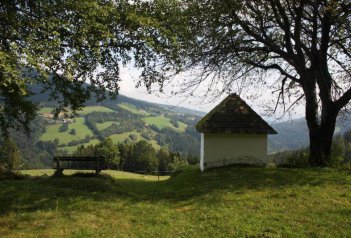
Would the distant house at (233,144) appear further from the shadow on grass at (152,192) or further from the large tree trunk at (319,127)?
the shadow on grass at (152,192)

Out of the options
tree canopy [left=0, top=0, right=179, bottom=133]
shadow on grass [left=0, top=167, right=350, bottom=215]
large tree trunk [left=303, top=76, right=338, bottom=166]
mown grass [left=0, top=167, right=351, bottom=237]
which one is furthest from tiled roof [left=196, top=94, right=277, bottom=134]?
tree canopy [left=0, top=0, right=179, bottom=133]

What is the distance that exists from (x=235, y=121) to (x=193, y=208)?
38.3 feet

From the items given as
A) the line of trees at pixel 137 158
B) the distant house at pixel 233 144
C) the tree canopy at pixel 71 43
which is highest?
the tree canopy at pixel 71 43

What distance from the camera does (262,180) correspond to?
18484 millimetres

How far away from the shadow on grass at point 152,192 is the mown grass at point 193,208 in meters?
0.04

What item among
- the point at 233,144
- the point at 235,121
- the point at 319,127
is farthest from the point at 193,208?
the point at 319,127

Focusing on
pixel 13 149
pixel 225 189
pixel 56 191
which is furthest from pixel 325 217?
pixel 13 149

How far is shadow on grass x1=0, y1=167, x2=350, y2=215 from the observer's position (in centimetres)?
1537

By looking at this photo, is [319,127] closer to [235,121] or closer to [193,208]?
[235,121]

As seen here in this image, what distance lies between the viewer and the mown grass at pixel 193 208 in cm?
1116

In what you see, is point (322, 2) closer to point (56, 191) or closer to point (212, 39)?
point (212, 39)

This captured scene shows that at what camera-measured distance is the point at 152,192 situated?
1900 cm

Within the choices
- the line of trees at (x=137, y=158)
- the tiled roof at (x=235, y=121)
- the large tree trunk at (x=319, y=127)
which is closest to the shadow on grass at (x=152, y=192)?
the large tree trunk at (x=319, y=127)

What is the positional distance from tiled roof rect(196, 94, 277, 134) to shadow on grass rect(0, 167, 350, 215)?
3.45 m
